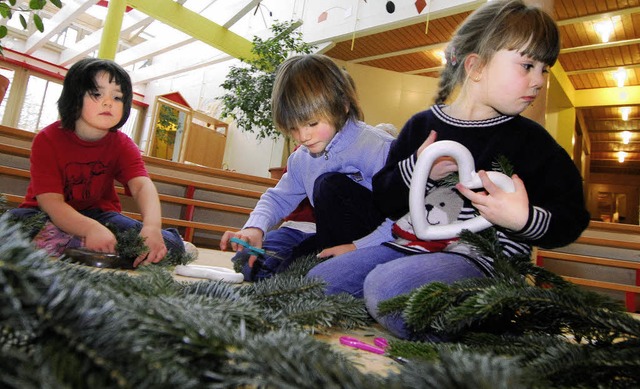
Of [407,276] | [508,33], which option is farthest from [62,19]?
[407,276]

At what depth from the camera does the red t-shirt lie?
4.50ft

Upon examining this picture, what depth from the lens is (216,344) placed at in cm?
27

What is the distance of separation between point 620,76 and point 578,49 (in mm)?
1110

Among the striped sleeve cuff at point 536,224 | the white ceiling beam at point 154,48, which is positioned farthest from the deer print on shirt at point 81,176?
the white ceiling beam at point 154,48

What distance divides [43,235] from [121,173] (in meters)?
0.33

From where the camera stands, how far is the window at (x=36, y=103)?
872cm

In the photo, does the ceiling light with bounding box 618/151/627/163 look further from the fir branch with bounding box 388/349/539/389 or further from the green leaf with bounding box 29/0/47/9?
the fir branch with bounding box 388/349/539/389

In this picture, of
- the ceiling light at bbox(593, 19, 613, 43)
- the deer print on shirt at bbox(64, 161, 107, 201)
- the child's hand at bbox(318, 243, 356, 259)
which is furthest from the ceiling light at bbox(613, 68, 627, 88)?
the deer print on shirt at bbox(64, 161, 107, 201)

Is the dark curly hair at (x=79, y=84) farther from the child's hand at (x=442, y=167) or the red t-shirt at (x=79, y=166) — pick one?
the child's hand at (x=442, y=167)

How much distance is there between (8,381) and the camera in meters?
0.18

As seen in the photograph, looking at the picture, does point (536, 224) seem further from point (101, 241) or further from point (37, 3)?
point (37, 3)

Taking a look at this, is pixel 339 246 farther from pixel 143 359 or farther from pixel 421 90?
pixel 421 90

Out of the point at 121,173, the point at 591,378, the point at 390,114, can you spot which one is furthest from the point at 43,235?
the point at 390,114

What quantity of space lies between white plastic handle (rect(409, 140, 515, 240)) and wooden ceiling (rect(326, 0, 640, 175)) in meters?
3.84
